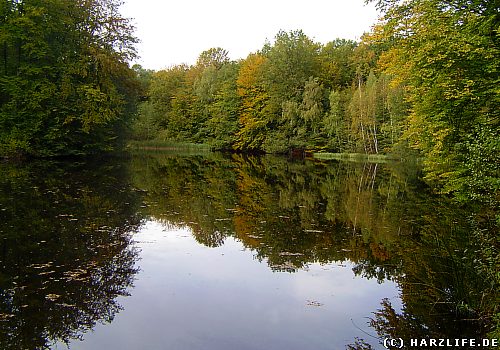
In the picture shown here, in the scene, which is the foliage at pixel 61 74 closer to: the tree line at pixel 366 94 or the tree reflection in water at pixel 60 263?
the tree reflection in water at pixel 60 263

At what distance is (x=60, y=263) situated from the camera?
707 cm

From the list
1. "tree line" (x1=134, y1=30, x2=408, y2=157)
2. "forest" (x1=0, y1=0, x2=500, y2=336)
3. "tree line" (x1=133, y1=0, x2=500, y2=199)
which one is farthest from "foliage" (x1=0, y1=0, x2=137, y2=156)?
"tree line" (x1=134, y1=30, x2=408, y2=157)

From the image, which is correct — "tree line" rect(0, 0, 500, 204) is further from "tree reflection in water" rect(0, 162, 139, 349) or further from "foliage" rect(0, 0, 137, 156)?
"tree reflection in water" rect(0, 162, 139, 349)

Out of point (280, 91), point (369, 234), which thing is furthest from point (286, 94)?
point (369, 234)

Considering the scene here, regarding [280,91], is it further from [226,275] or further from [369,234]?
[226,275]

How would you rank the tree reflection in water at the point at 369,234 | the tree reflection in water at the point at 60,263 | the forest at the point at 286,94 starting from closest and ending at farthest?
the tree reflection in water at the point at 60,263 → the tree reflection in water at the point at 369,234 → the forest at the point at 286,94

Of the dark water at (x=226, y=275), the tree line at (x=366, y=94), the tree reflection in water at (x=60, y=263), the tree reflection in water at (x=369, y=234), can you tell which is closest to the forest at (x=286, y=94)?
the tree line at (x=366, y=94)

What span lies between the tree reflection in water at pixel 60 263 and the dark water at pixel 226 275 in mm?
26

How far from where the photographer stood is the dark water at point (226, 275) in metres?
5.06

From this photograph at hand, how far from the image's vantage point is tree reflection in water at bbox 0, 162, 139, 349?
5016mm

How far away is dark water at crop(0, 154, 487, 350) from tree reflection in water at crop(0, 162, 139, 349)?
0.09 feet

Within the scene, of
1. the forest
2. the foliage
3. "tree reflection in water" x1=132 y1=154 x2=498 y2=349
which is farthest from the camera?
the foliage

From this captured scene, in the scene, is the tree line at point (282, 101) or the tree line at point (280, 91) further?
the tree line at point (282, 101)

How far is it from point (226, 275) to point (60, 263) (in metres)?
2.90
